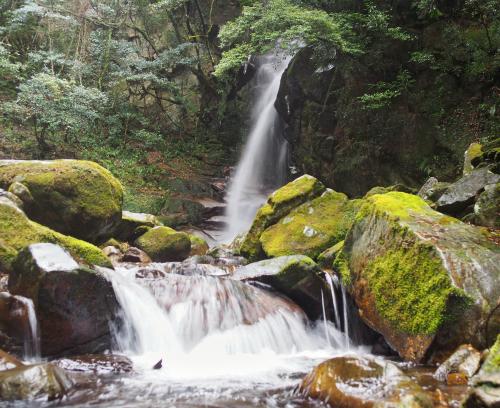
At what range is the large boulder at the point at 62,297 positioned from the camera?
16.7 feet

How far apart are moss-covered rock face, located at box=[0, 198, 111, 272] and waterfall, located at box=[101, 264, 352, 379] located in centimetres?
55

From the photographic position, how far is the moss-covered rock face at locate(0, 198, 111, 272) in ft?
20.1

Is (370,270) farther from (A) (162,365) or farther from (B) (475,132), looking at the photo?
(B) (475,132)

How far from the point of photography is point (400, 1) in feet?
46.3

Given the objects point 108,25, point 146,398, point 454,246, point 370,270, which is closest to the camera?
point 146,398

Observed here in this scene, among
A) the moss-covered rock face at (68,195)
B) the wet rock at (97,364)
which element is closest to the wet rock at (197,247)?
the moss-covered rock face at (68,195)

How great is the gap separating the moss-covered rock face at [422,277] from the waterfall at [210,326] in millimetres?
1072

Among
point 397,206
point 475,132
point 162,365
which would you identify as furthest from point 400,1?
point 162,365

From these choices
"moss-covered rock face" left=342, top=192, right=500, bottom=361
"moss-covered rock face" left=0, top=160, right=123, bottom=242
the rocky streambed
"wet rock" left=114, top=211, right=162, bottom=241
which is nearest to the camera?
the rocky streambed

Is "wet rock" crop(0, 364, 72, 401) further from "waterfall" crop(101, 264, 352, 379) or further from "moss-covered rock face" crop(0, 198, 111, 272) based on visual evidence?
"moss-covered rock face" crop(0, 198, 111, 272)

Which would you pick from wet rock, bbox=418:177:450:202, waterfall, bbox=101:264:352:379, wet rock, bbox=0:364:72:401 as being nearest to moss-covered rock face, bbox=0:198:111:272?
waterfall, bbox=101:264:352:379

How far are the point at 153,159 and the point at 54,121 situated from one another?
5986 millimetres

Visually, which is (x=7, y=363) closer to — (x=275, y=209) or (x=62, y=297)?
(x=62, y=297)

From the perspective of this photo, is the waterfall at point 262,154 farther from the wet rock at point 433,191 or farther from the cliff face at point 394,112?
the wet rock at point 433,191
